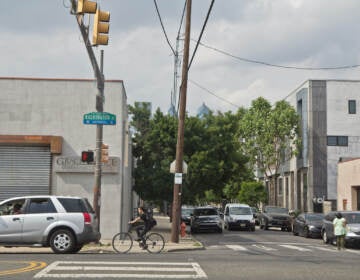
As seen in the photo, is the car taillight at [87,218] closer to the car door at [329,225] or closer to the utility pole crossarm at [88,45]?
the utility pole crossarm at [88,45]

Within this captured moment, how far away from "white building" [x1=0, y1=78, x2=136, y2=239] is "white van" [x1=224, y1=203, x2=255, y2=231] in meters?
13.1

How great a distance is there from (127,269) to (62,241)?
5031mm

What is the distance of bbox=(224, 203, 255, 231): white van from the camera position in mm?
36066

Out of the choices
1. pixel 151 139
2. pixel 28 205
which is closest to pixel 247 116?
pixel 151 139

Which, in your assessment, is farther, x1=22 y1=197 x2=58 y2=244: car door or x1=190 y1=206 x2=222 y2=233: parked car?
x1=190 y1=206 x2=222 y2=233: parked car

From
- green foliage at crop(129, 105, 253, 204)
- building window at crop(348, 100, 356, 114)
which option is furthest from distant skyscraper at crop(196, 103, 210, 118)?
building window at crop(348, 100, 356, 114)

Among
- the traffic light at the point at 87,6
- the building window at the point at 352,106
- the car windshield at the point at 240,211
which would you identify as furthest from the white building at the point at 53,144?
the building window at the point at 352,106

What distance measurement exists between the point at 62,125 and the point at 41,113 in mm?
998

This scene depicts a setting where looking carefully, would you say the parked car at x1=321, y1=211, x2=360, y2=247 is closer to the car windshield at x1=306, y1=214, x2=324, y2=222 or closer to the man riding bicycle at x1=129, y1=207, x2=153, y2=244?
the car windshield at x1=306, y1=214, x2=324, y2=222

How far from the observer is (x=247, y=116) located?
181 feet

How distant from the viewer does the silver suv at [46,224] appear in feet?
54.9

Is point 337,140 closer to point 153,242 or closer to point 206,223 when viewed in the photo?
point 206,223

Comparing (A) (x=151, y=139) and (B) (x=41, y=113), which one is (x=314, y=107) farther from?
(B) (x=41, y=113)

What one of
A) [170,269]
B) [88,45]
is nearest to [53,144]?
[88,45]
